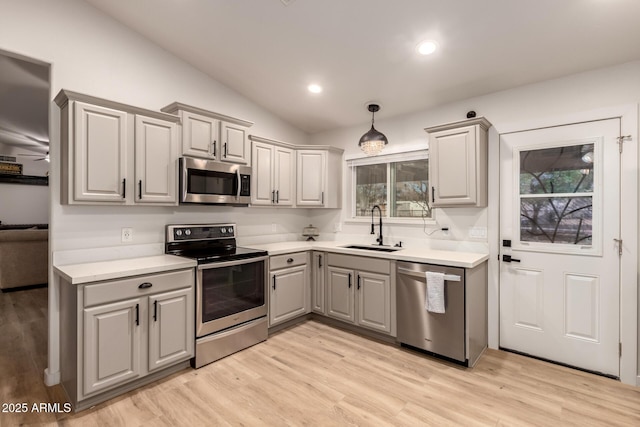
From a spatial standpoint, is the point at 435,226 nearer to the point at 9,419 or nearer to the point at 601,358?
the point at 601,358

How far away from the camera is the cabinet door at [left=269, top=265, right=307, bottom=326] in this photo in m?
3.19

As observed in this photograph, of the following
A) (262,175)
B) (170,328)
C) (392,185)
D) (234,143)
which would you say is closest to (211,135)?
(234,143)

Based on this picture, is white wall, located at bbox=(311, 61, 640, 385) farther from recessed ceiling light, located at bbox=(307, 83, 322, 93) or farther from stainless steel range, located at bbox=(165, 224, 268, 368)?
stainless steel range, located at bbox=(165, 224, 268, 368)

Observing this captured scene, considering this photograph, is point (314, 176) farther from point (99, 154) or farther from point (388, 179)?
point (99, 154)

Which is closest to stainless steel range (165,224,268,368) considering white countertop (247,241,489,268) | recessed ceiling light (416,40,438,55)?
A: white countertop (247,241,489,268)

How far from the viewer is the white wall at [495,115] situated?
241 cm

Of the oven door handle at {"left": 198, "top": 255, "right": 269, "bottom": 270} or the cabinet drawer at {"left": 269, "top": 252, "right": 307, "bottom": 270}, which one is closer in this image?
the oven door handle at {"left": 198, "top": 255, "right": 269, "bottom": 270}

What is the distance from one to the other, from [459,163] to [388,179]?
3.45ft

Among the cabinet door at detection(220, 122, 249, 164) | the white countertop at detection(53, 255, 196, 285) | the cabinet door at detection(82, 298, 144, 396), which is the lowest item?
the cabinet door at detection(82, 298, 144, 396)

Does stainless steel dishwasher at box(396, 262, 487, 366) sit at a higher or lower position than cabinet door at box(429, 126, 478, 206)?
lower

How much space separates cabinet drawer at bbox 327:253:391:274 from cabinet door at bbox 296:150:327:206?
851 mm

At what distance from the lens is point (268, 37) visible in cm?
262

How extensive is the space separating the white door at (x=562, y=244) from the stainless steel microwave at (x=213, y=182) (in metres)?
2.55

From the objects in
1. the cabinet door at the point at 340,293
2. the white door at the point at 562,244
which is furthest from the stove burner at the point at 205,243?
the white door at the point at 562,244
